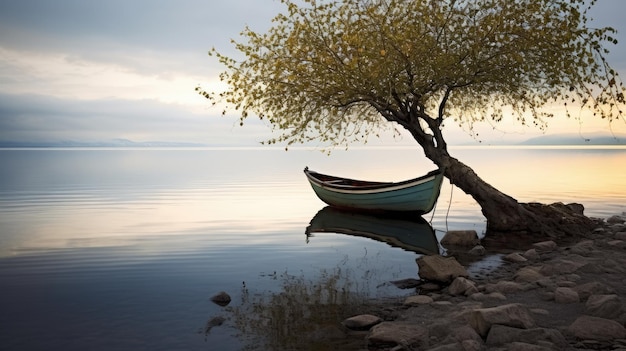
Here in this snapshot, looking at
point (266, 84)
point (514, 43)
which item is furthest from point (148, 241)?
point (514, 43)

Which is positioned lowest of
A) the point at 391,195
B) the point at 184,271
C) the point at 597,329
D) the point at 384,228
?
the point at 597,329

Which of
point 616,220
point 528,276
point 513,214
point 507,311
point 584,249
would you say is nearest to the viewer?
point 507,311

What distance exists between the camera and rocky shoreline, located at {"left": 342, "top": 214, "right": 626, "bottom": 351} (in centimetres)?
862

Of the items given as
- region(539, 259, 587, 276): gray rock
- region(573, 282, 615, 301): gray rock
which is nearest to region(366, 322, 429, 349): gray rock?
region(573, 282, 615, 301): gray rock

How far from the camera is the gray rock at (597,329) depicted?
869 centimetres

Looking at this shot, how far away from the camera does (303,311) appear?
1211cm

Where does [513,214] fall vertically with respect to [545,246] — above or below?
above

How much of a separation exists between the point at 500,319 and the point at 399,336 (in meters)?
1.82

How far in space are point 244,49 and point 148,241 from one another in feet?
31.1

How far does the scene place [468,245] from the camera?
20.4 metres

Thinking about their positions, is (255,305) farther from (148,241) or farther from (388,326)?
(148,241)

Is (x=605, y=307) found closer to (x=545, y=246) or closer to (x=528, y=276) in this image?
(x=528, y=276)

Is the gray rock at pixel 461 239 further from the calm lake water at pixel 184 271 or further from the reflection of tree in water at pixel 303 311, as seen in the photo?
the reflection of tree in water at pixel 303 311

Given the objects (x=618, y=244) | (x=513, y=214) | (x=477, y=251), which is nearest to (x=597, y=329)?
(x=477, y=251)
